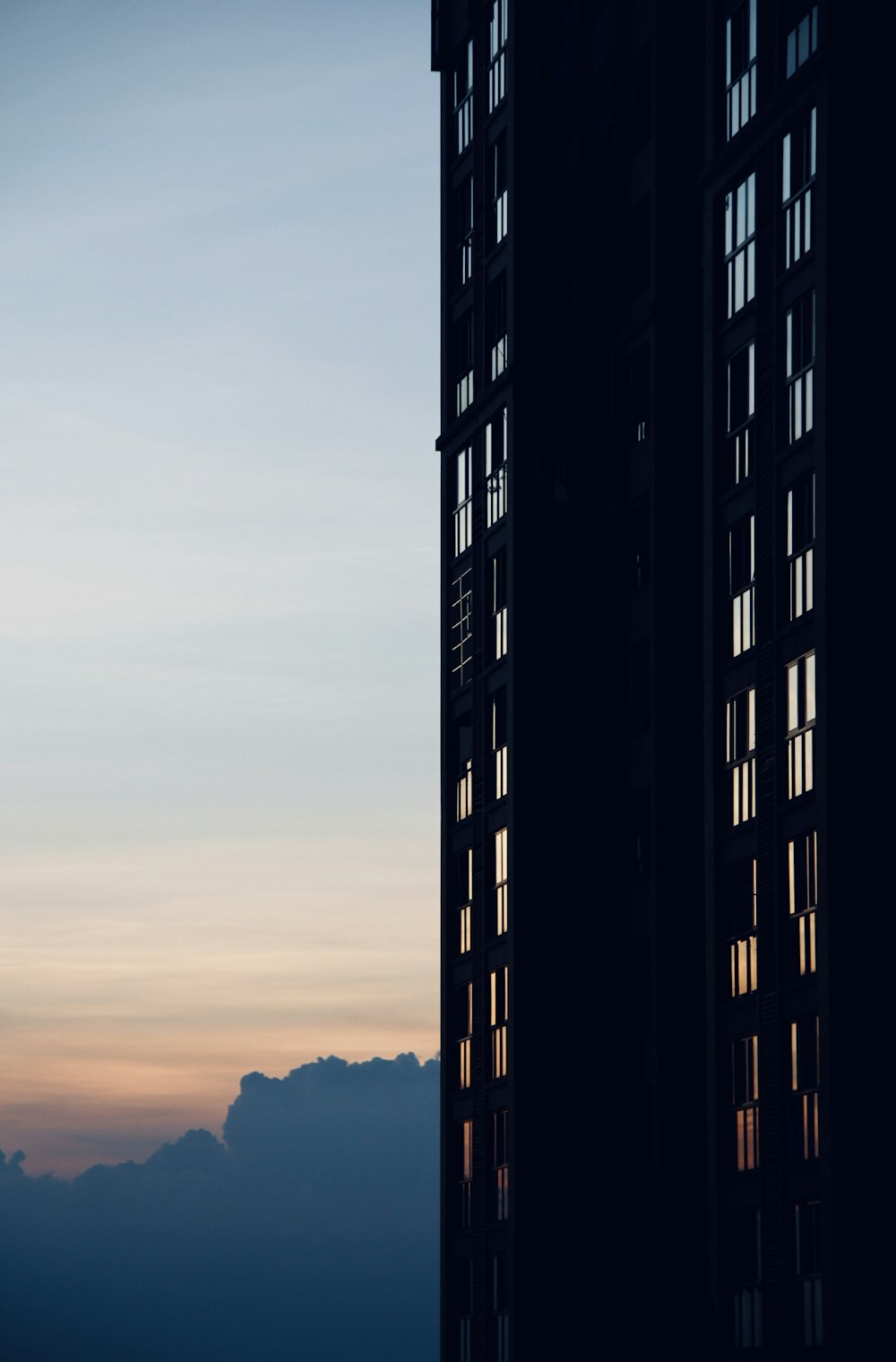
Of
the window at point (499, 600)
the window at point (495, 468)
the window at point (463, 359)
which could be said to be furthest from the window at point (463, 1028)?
the window at point (463, 359)

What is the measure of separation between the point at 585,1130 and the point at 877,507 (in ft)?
92.0

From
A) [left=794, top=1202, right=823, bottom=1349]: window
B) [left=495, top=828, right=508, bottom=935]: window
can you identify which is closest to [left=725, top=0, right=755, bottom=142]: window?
[left=495, top=828, right=508, bottom=935]: window

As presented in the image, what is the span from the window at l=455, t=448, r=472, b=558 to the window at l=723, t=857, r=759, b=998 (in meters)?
26.6

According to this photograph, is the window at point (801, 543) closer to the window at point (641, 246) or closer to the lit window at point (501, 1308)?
the window at point (641, 246)

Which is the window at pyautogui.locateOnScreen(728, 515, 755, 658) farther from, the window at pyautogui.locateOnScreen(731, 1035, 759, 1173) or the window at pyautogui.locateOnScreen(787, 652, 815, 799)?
the window at pyautogui.locateOnScreen(731, 1035, 759, 1173)

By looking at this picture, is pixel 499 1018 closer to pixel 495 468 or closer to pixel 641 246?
pixel 495 468

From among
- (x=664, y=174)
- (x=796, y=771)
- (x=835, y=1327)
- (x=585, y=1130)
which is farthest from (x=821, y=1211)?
(x=664, y=174)

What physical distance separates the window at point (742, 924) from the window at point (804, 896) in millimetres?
2890

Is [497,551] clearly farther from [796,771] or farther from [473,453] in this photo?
[796,771]

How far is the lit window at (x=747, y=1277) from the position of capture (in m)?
65.6

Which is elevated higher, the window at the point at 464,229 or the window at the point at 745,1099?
the window at the point at 464,229

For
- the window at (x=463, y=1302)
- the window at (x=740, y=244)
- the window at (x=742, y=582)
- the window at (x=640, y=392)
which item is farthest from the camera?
the window at (x=463, y=1302)

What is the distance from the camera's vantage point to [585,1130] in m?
80.9

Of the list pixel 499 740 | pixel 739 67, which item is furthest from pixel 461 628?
pixel 739 67
